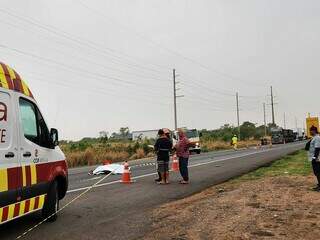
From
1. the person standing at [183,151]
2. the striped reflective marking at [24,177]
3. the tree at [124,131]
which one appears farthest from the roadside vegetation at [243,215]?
the tree at [124,131]

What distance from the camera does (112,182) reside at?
17766 mm

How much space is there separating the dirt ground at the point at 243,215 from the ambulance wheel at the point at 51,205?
1.83m

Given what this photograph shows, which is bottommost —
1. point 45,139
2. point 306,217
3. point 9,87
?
point 306,217

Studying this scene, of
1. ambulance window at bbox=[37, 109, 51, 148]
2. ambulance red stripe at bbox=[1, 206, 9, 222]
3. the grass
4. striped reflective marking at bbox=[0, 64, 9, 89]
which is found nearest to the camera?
ambulance red stripe at bbox=[1, 206, 9, 222]

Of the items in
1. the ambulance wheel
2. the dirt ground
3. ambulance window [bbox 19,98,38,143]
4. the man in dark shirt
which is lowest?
the dirt ground

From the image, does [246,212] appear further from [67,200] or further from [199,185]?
[199,185]

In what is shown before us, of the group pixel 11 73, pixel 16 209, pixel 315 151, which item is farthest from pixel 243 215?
pixel 315 151

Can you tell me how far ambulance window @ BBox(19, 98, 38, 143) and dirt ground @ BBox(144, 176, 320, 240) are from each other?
98.3 inches

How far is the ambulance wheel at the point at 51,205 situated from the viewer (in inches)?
378

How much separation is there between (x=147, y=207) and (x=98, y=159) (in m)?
29.1

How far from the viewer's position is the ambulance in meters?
7.77

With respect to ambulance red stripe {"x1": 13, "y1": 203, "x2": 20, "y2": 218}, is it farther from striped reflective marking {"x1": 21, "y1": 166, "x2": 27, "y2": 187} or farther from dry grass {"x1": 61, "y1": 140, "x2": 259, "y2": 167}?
dry grass {"x1": 61, "y1": 140, "x2": 259, "y2": 167}

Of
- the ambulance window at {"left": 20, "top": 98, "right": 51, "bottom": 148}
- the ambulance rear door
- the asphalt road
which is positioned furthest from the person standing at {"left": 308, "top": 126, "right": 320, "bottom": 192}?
the ambulance rear door

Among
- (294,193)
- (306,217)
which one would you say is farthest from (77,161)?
(306,217)
